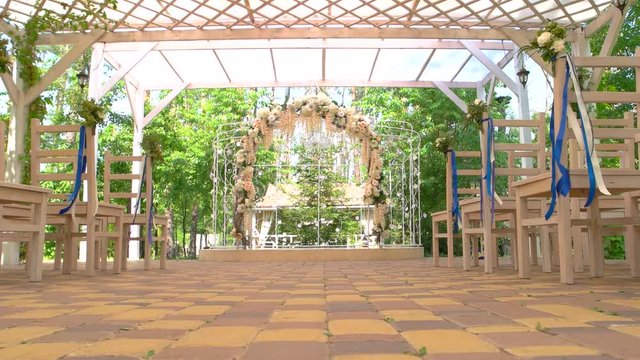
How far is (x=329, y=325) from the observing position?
157 cm

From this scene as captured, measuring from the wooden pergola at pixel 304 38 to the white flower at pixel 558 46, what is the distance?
453 cm

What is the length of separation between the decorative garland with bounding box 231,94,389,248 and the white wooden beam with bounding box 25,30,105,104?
106 inches

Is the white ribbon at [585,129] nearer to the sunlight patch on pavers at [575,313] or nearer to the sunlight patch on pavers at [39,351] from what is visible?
the sunlight patch on pavers at [575,313]

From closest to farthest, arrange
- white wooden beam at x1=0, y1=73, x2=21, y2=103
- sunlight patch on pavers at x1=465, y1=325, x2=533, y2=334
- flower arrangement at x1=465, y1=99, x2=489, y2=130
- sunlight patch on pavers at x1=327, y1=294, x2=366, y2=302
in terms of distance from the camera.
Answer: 1. sunlight patch on pavers at x1=465, y1=325, x2=533, y2=334
2. sunlight patch on pavers at x1=327, y1=294, x2=366, y2=302
3. flower arrangement at x1=465, y1=99, x2=489, y2=130
4. white wooden beam at x1=0, y1=73, x2=21, y2=103

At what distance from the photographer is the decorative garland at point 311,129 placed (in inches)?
332

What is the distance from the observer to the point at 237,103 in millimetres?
14914

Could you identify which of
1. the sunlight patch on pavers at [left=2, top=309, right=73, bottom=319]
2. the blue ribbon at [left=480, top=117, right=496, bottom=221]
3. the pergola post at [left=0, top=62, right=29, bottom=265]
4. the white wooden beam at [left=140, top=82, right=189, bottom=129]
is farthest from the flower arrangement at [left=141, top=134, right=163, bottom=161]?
the white wooden beam at [left=140, top=82, right=189, bottom=129]

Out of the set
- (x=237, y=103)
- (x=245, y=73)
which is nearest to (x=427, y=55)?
(x=245, y=73)

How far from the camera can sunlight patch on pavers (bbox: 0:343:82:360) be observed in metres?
1.17

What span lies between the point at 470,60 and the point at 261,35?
14.0 feet

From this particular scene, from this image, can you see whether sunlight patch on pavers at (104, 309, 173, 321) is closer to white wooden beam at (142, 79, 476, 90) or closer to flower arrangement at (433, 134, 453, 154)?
flower arrangement at (433, 134, 453, 154)

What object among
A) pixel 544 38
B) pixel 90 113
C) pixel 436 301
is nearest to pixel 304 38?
pixel 90 113

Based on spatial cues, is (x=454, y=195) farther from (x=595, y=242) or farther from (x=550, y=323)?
(x=550, y=323)

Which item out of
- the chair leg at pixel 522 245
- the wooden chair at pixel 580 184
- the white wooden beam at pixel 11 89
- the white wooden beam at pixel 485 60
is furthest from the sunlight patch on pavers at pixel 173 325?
the white wooden beam at pixel 485 60
